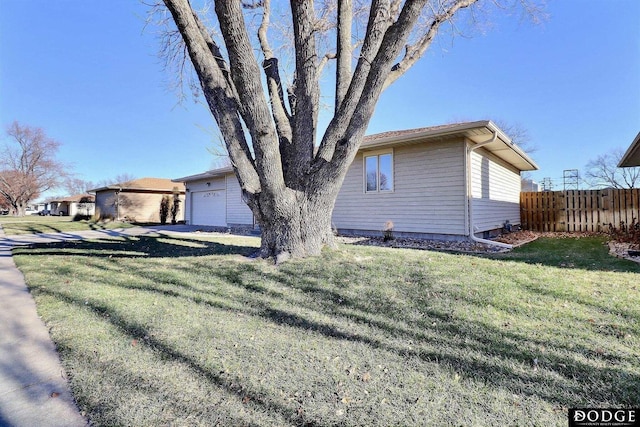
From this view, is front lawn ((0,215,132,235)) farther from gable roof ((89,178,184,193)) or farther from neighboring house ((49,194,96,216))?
neighboring house ((49,194,96,216))

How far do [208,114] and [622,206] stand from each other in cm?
1503

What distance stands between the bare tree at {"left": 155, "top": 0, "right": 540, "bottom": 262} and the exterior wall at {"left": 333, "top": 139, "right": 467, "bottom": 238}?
3801 millimetres

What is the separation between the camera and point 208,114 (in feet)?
16.0

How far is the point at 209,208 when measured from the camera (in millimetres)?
16953

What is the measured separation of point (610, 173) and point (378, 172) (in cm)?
2979

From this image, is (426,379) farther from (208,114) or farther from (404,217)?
(404,217)

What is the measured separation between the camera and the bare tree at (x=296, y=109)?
13.4ft

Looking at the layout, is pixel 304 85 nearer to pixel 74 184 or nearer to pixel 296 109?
pixel 296 109

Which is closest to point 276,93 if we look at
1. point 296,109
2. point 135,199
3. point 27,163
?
point 296,109

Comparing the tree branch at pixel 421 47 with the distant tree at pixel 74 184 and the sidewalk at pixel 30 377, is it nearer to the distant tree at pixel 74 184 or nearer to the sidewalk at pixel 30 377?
the sidewalk at pixel 30 377

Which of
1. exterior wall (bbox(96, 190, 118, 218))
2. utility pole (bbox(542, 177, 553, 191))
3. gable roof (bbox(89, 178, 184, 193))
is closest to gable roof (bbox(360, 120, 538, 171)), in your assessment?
utility pole (bbox(542, 177, 553, 191))

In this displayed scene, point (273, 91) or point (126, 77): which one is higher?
point (126, 77)

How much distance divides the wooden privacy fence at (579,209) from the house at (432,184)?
2194 millimetres

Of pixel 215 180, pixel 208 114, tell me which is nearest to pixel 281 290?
pixel 208 114
